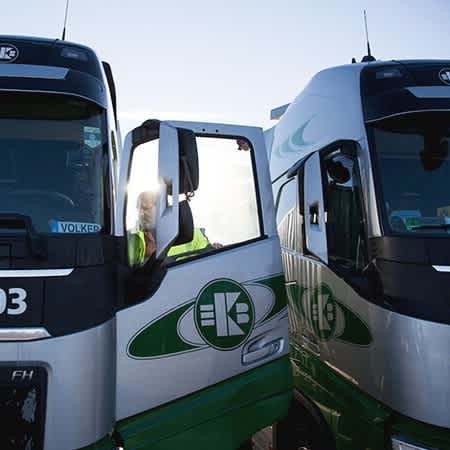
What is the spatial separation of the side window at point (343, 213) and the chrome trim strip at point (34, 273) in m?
1.77

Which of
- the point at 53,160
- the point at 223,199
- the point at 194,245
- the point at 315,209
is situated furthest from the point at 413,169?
the point at 53,160

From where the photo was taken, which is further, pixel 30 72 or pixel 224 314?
pixel 224 314

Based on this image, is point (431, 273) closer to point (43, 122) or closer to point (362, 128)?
point (362, 128)

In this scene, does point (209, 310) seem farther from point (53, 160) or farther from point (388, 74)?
point (388, 74)

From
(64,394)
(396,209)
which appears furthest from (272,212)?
(64,394)

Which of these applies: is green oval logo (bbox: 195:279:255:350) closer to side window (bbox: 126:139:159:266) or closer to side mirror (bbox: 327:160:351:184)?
side window (bbox: 126:139:159:266)

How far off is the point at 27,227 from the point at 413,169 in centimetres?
220

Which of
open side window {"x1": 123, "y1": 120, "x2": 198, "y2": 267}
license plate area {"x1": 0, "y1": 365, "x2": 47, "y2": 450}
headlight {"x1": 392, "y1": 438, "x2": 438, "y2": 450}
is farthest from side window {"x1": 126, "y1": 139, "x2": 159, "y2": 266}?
headlight {"x1": 392, "y1": 438, "x2": 438, "y2": 450}

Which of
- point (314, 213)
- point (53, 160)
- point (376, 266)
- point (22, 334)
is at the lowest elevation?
point (22, 334)

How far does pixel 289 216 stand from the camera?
4.39 meters

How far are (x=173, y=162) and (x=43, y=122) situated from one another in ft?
2.44

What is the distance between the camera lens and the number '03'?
2.16 m

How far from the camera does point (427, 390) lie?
2.54 m

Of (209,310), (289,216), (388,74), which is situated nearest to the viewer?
(209,310)
